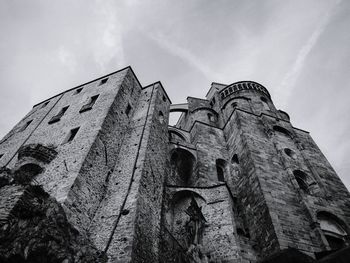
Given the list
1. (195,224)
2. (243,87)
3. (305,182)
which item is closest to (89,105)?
(195,224)

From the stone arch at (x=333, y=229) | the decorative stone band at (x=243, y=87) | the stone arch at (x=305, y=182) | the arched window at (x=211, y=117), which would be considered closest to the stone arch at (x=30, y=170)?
the stone arch at (x=333, y=229)

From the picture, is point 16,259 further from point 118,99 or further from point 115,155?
point 118,99

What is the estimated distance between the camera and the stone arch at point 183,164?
17900mm

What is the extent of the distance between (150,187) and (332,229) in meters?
8.67

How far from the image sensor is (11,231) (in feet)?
24.2

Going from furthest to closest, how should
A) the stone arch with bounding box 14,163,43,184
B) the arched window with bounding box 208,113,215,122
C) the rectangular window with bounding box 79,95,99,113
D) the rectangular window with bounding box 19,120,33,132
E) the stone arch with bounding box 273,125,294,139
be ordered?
the arched window with bounding box 208,113,215,122, the stone arch with bounding box 273,125,294,139, the rectangular window with bounding box 19,120,33,132, the rectangular window with bounding box 79,95,99,113, the stone arch with bounding box 14,163,43,184

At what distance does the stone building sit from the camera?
8555mm

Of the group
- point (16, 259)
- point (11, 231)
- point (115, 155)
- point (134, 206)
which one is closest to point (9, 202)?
point (11, 231)

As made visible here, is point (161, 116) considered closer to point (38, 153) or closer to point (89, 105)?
point (89, 105)

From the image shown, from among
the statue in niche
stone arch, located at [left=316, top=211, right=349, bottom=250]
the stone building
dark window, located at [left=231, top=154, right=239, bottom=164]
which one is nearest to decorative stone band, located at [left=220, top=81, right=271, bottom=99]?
the stone building

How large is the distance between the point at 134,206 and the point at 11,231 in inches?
158

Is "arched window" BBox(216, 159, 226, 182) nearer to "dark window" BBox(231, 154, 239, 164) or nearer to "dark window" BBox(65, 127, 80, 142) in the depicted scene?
"dark window" BBox(231, 154, 239, 164)

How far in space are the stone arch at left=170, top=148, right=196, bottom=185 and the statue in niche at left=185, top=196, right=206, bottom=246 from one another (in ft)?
16.9

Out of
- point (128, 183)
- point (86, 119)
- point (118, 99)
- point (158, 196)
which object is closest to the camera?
point (128, 183)
